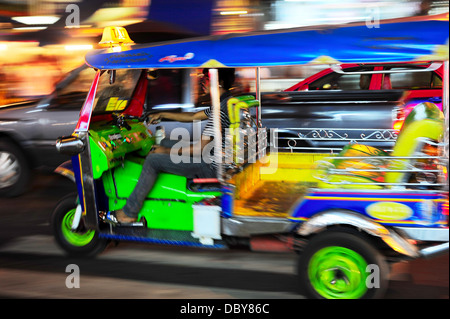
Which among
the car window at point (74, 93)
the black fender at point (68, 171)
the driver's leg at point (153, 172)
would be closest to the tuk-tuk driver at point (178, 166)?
the driver's leg at point (153, 172)

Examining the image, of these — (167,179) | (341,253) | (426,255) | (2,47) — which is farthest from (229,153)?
(2,47)

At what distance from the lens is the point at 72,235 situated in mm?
5055

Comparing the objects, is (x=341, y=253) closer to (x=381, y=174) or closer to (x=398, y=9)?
(x=381, y=174)

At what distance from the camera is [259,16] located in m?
8.57

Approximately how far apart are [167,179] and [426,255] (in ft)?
7.03

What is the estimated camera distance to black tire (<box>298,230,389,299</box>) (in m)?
3.75

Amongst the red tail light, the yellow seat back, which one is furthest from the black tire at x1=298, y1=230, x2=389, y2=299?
the red tail light

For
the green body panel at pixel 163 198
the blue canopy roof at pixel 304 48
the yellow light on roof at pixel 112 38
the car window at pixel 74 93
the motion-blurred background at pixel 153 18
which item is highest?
the motion-blurred background at pixel 153 18

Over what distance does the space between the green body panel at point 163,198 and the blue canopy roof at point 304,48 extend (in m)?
1.01

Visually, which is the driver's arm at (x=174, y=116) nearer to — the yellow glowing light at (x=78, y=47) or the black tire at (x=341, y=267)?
the black tire at (x=341, y=267)

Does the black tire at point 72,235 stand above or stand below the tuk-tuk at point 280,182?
below

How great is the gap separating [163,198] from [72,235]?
1044mm

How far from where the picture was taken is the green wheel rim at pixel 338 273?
381 cm

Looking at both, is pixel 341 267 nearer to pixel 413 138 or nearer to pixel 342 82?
pixel 413 138
